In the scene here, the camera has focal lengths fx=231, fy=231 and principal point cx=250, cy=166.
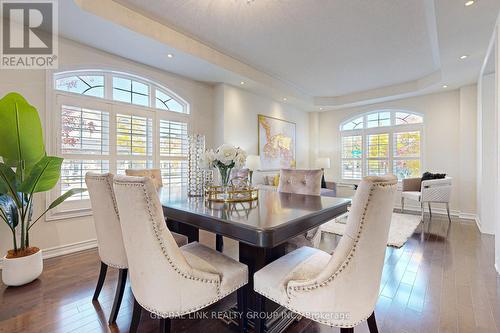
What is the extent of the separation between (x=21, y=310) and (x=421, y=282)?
3333 mm

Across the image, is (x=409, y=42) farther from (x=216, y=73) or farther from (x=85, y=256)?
(x=85, y=256)

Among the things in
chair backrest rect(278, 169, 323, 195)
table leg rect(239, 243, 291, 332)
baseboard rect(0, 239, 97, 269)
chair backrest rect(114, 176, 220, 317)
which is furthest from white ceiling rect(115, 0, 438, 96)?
baseboard rect(0, 239, 97, 269)

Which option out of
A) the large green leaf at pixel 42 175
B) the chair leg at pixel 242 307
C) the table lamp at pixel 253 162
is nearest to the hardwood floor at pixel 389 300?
the chair leg at pixel 242 307

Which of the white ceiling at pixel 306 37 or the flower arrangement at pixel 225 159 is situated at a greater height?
the white ceiling at pixel 306 37

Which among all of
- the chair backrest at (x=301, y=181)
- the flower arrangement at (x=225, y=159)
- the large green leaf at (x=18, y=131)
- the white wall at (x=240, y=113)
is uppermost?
the white wall at (x=240, y=113)

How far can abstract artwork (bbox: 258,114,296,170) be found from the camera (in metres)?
5.39

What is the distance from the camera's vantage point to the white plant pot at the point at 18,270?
203 cm

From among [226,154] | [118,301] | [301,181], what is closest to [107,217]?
[118,301]

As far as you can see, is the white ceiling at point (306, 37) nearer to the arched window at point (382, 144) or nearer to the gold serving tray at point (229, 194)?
the arched window at point (382, 144)

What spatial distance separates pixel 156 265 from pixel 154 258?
0.04m

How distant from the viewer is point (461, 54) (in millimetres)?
3250

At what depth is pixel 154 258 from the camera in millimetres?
1114

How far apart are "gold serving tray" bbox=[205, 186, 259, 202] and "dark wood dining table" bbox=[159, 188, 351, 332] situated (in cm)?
10

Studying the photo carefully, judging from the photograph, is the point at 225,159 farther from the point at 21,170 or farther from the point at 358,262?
the point at 21,170
